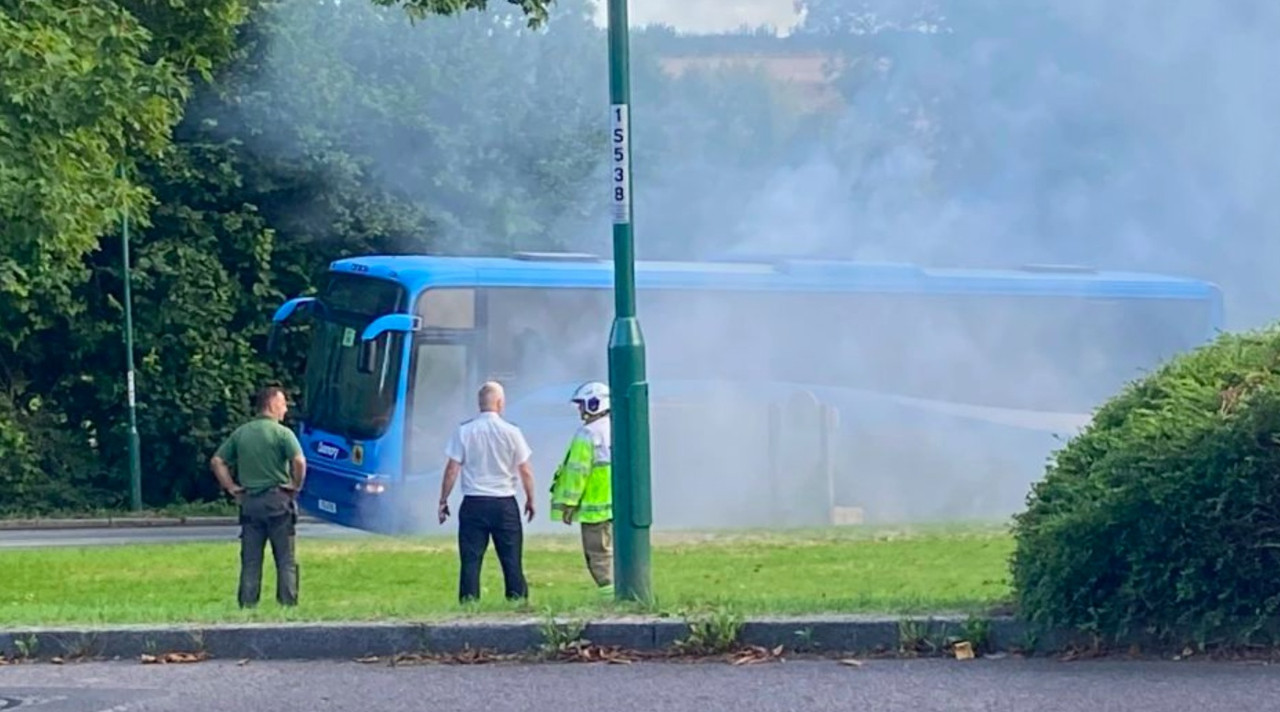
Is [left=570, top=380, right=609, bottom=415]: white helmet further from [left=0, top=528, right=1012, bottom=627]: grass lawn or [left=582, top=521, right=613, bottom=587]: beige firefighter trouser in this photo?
[left=0, top=528, right=1012, bottom=627]: grass lawn

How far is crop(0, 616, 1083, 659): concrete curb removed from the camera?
8.59 meters

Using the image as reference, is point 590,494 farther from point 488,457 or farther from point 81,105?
point 81,105

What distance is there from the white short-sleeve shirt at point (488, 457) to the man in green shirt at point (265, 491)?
3.34 feet

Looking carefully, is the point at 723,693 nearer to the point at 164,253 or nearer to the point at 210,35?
the point at 210,35

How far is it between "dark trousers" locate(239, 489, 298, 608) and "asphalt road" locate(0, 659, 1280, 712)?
10.3 ft

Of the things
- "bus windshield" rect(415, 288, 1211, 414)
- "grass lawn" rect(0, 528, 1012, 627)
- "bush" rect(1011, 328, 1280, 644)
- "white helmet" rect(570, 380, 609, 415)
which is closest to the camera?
"bush" rect(1011, 328, 1280, 644)

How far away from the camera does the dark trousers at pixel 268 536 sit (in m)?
12.0

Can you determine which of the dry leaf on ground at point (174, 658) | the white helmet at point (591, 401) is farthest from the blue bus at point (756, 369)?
the dry leaf on ground at point (174, 658)

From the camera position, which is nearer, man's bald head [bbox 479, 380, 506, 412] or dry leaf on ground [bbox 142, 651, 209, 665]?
dry leaf on ground [bbox 142, 651, 209, 665]

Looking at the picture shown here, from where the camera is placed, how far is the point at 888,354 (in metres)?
23.9

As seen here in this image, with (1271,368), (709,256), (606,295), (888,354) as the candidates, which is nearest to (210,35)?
(606,295)

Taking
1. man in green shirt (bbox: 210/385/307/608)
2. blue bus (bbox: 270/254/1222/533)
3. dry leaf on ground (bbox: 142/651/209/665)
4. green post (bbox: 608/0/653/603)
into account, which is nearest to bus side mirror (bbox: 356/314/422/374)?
blue bus (bbox: 270/254/1222/533)

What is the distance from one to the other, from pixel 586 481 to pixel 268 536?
2.21m

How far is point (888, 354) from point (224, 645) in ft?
51.6
